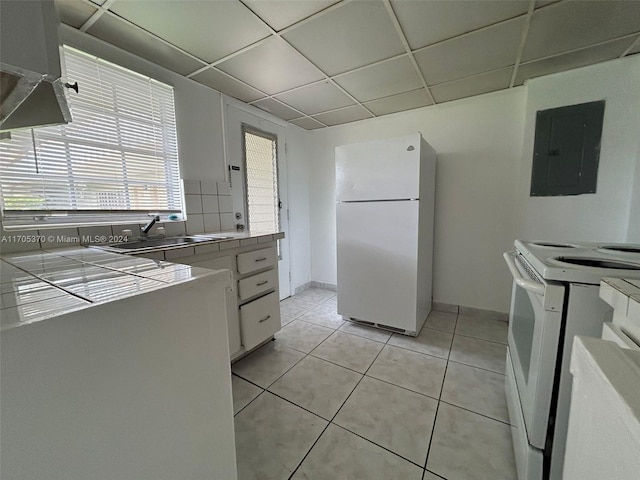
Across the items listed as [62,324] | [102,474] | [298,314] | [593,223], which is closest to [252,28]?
[62,324]

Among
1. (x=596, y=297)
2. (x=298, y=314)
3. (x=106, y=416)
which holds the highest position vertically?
(x=596, y=297)

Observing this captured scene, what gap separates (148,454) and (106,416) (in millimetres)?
162

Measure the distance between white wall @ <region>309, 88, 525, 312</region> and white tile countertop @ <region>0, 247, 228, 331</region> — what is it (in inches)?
94.7

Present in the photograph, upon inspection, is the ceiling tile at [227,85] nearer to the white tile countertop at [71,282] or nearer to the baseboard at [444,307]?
the white tile countertop at [71,282]

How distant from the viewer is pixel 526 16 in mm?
1310

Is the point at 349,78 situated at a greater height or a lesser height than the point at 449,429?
greater

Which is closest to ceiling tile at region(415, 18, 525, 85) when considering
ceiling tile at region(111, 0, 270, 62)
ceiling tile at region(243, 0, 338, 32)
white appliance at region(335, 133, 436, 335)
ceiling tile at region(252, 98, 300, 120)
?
white appliance at region(335, 133, 436, 335)

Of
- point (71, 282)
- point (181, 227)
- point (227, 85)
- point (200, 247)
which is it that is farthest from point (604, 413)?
point (227, 85)

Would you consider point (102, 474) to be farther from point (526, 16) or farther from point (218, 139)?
point (526, 16)

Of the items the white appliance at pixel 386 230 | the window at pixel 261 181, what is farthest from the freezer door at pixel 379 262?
the window at pixel 261 181

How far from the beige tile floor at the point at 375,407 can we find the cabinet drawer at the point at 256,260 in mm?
686

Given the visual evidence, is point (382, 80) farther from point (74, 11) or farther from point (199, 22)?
point (74, 11)

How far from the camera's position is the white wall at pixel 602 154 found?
1687 millimetres

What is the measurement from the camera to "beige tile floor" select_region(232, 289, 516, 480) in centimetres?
105
